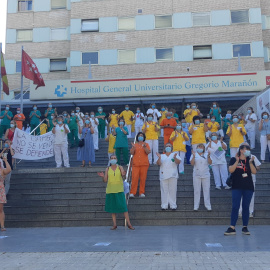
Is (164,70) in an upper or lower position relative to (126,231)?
upper

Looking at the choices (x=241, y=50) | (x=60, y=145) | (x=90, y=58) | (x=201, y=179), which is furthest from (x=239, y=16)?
(x=201, y=179)

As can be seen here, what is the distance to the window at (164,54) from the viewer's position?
1056 inches

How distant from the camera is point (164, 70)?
26.6 meters

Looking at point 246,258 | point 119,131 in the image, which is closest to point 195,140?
point 119,131

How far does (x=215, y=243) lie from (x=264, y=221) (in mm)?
3145

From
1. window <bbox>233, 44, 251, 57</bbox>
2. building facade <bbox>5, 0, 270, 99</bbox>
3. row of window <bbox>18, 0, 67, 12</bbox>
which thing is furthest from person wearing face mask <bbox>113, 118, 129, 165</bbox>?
row of window <bbox>18, 0, 67, 12</bbox>

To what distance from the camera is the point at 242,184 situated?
8445 millimetres

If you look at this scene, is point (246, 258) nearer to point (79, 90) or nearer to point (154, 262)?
point (154, 262)

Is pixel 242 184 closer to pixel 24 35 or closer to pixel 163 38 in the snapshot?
pixel 163 38

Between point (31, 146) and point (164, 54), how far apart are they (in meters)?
15.1

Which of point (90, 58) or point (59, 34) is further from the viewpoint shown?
point (59, 34)

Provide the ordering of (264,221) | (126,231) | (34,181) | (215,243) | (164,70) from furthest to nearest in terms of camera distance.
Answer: (164,70) → (34,181) → (264,221) → (126,231) → (215,243)

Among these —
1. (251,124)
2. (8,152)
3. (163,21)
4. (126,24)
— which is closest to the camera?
(8,152)

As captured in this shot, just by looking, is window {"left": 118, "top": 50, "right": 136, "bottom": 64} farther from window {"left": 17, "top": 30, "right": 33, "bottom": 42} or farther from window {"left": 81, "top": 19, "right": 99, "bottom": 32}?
window {"left": 17, "top": 30, "right": 33, "bottom": 42}
